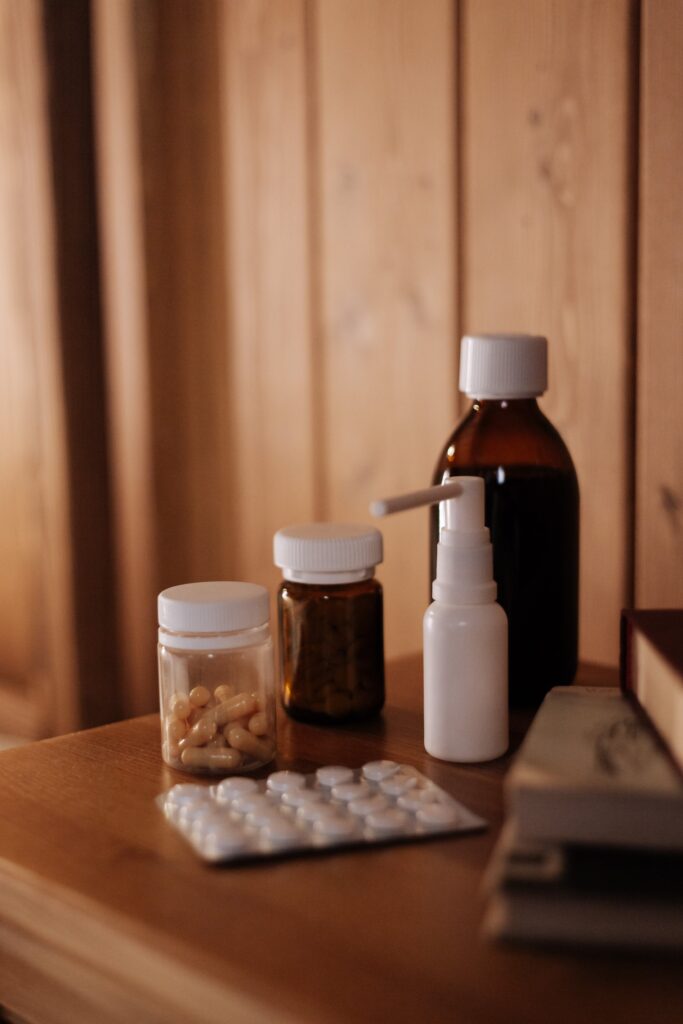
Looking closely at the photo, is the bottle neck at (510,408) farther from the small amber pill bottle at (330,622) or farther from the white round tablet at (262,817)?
the white round tablet at (262,817)

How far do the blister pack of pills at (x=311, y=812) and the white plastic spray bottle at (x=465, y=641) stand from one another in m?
0.04

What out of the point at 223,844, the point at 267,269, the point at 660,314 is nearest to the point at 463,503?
the point at 223,844

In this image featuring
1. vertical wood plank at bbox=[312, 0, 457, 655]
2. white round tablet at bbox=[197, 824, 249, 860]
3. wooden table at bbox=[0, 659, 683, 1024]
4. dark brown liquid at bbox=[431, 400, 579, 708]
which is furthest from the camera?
vertical wood plank at bbox=[312, 0, 457, 655]

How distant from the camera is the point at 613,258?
0.96 meters

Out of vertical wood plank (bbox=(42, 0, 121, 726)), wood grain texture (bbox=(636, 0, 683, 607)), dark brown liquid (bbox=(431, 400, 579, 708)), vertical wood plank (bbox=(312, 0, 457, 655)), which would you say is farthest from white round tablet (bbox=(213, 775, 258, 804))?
vertical wood plank (bbox=(42, 0, 121, 726))

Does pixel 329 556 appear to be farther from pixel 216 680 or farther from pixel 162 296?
pixel 162 296

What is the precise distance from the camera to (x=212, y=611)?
68 cm

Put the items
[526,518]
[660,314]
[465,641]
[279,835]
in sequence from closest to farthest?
[279,835] → [465,641] → [526,518] → [660,314]

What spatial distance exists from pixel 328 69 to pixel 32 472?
2.09ft

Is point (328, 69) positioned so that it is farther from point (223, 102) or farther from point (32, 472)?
point (32, 472)

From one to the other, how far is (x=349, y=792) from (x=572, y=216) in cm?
57

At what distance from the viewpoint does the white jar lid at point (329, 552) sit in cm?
73

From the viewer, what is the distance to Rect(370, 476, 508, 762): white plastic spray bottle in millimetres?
656

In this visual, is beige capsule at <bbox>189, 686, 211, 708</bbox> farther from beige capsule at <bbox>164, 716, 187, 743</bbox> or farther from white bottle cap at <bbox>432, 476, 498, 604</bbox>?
white bottle cap at <bbox>432, 476, 498, 604</bbox>
